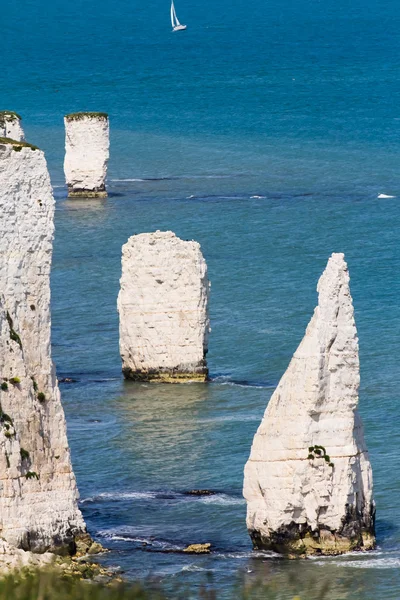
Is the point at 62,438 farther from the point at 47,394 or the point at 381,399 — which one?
the point at 381,399

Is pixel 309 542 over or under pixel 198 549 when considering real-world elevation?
over

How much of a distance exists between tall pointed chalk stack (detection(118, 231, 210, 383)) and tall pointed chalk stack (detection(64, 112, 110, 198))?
43638mm

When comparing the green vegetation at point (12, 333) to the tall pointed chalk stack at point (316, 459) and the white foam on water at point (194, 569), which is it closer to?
the tall pointed chalk stack at point (316, 459)

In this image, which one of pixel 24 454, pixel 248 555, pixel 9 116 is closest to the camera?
pixel 24 454

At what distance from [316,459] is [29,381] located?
575 centimetres

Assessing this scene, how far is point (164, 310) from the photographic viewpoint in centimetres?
5581

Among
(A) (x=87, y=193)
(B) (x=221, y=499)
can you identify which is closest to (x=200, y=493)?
(B) (x=221, y=499)

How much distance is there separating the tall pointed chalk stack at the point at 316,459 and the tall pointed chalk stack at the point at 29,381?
375 centimetres

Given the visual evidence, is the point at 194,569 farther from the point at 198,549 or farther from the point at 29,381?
the point at 29,381

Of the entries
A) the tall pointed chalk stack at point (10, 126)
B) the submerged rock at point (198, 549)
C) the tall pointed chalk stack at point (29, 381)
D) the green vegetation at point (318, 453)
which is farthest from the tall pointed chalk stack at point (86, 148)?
the green vegetation at point (318, 453)

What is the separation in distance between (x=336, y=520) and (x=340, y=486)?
68 cm

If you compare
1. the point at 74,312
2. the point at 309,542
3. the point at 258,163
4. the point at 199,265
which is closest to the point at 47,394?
the point at 309,542

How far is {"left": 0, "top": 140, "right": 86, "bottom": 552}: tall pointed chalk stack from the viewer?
107 ft

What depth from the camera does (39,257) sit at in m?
33.3
